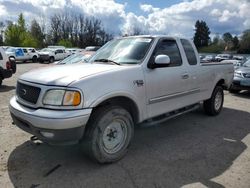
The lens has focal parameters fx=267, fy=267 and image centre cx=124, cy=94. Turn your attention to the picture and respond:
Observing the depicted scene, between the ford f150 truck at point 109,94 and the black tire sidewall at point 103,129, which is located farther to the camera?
the black tire sidewall at point 103,129

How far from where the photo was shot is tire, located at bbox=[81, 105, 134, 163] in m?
3.69

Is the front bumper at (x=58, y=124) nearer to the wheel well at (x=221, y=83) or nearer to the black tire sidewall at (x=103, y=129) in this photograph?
the black tire sidewall at (x=103, y=129)

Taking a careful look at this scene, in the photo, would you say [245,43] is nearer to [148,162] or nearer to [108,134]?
[148,162]

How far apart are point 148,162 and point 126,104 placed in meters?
0.95

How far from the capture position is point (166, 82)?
4.71 metres

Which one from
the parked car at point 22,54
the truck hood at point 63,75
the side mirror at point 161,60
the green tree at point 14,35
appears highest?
the green tree at point 14,35

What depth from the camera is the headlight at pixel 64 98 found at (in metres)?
3.41

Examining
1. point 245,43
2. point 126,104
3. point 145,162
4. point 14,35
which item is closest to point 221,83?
point 126,104

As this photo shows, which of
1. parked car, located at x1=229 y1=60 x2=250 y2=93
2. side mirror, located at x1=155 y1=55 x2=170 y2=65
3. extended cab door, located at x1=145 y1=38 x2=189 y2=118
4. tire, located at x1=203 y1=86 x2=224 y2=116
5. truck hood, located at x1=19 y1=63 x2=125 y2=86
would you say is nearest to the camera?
truck hood, located at x1=19 y1=63 x2=125 y2=86

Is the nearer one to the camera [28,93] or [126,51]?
[28,93]

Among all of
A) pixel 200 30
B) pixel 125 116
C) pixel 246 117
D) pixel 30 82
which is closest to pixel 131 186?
pixel 125 116

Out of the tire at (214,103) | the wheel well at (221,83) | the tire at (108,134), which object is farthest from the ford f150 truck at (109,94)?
A: the wheel well at (221,83)

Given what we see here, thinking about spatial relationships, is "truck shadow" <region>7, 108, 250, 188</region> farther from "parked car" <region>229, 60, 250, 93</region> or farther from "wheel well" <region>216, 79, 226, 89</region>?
"parked car" <region>229, 60, 250, 93</region>

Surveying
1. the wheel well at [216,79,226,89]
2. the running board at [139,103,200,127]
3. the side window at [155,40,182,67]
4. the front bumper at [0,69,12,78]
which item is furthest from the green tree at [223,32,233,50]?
the side window at [155,40,182,67]
